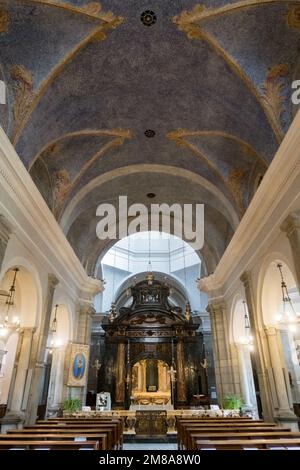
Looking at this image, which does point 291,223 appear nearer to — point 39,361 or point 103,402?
point 39,361

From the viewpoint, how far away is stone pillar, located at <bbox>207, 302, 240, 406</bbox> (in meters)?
10.7

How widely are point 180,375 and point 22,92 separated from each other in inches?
607

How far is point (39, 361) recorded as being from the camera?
768 cm

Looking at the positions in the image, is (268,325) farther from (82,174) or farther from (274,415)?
(82,174)

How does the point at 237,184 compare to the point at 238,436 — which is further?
the point at 237,184

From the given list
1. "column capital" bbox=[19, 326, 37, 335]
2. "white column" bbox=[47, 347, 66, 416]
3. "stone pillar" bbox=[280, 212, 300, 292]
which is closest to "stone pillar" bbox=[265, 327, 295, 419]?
"stone pillar" bbox=[280, 212, 300, 292]

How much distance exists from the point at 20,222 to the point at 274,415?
6.98 metres

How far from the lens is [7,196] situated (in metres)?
6.21

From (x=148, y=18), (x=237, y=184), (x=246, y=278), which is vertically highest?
(x=148, y=18)

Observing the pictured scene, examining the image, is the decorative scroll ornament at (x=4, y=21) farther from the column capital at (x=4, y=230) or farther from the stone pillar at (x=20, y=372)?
the stone pillar at (x=20, y=372)

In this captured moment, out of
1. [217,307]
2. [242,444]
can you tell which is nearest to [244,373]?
[217,307]

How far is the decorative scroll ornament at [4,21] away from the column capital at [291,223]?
5911 mm

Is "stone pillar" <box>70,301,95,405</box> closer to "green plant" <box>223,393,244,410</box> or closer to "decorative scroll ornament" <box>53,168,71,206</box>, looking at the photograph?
"decorative scroll ornament" <box>53,168,71,206</box>
